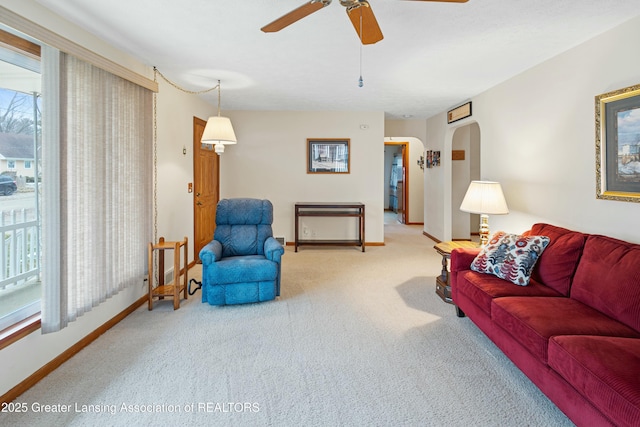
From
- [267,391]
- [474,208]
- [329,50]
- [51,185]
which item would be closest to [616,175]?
[474,208]

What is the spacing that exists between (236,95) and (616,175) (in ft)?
13.9

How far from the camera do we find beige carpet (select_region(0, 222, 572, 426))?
6.11 ft

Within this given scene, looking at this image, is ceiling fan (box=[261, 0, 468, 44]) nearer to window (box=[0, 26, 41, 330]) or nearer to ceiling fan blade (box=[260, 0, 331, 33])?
ceiling fan blade (box=[260, 0, 331, 33])

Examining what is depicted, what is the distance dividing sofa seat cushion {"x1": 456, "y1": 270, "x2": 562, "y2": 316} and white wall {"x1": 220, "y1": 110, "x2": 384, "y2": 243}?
3443 millimetres

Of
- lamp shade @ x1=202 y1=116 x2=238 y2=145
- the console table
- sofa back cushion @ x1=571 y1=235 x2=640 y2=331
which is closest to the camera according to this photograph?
sofa back cushion @ x1=571 y1=235 x2=640 y2=331

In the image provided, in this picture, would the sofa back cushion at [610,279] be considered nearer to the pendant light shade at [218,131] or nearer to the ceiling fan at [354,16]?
the ceiling fan at [354,16]

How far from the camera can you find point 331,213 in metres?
5.96

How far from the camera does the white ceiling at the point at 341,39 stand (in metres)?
2.33

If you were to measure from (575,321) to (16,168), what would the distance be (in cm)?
371

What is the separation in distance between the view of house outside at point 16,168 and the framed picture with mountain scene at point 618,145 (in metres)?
4.04

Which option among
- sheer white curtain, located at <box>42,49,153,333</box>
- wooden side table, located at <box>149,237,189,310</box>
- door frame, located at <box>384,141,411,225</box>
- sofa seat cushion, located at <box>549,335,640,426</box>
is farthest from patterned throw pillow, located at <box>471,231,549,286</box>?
door frame, located at <box>384,141,411,225</box>

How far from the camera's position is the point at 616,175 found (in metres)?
2.54

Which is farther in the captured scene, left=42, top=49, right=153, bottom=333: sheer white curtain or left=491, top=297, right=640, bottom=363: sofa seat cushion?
left=42, top=49, right=153, bottom=333: sheer white curtain

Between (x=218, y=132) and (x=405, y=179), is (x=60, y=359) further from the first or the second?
(x=405, y=179)
